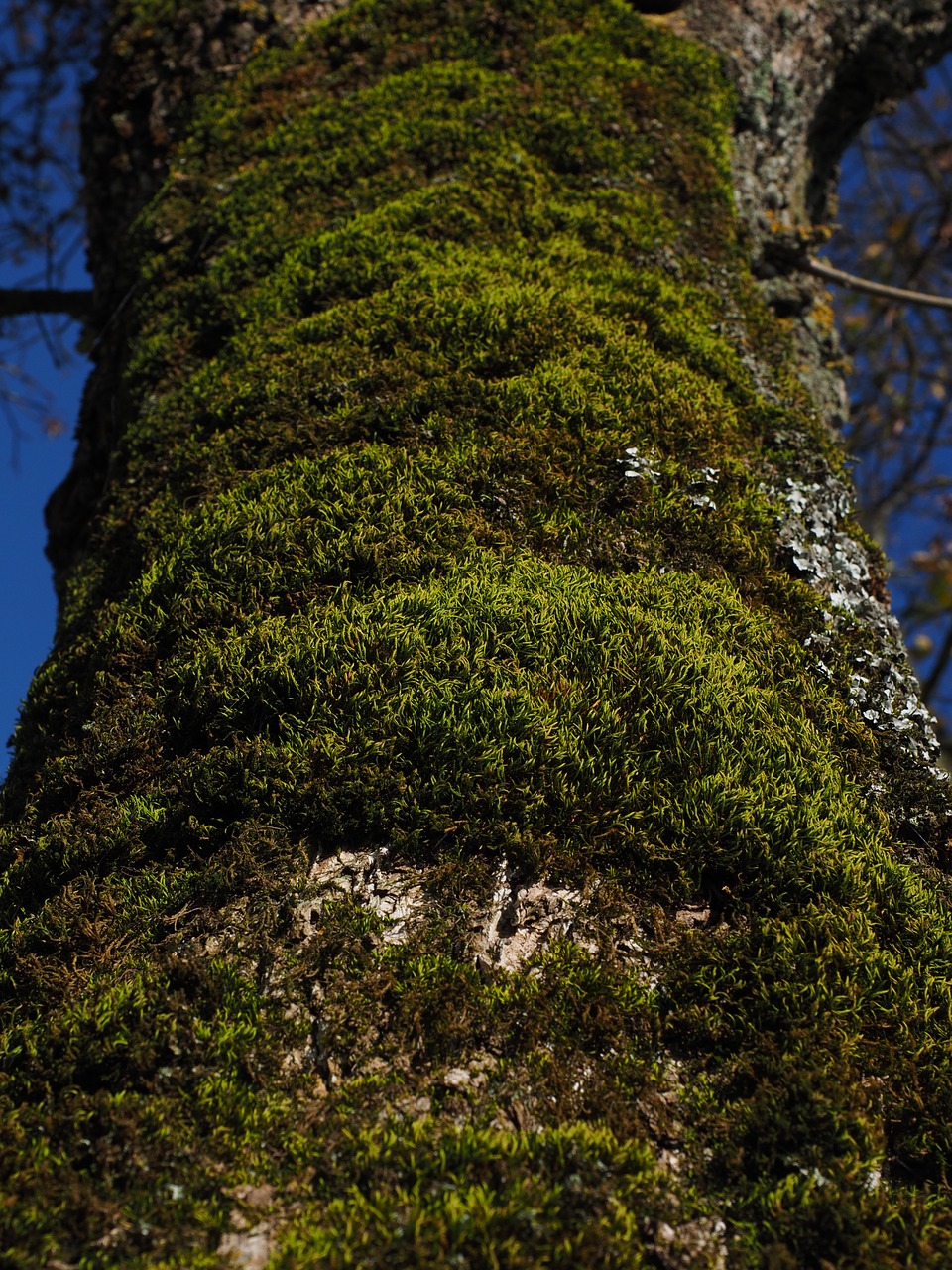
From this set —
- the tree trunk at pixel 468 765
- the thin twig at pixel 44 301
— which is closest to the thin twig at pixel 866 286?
the tree trunk at pixel 468 765

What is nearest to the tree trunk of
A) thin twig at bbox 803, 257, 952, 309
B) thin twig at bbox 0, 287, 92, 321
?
thin twig at bbox 803, 257, 952, 309

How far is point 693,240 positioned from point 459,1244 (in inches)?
130

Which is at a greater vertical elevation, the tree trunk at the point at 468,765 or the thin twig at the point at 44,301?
the thin twig at the point at 44,301

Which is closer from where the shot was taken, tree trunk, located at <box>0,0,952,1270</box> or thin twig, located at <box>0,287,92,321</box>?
tree trunk, located at <box>0,0,952,1270</box>

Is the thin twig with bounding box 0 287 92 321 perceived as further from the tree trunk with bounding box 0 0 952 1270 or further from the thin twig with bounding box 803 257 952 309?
the thin twig with bounding box 803 257 952 309

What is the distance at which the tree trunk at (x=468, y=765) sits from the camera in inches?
61.4

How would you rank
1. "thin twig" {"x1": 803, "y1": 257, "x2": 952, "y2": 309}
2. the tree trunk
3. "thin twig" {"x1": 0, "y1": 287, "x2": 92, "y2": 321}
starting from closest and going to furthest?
the tree trunk, "thin twig" {"x1": 803, "y1": 257, "x2": 952, "y2": 309}, "thin twig" {"x1": 0, "y1": 287, "x2": 92, "y2": 321}

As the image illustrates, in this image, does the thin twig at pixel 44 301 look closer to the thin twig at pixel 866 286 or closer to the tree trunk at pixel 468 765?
the tree trunk at pixel 468 765

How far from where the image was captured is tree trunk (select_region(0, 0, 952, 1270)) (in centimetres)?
156

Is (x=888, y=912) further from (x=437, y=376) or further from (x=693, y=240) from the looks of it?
(x=693, y=240)

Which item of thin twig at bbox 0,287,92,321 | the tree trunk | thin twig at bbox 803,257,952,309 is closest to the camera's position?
the tree trunk

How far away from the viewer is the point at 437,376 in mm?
2951

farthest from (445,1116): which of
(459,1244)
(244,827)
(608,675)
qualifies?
(608,675)

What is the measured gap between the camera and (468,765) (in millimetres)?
2016
